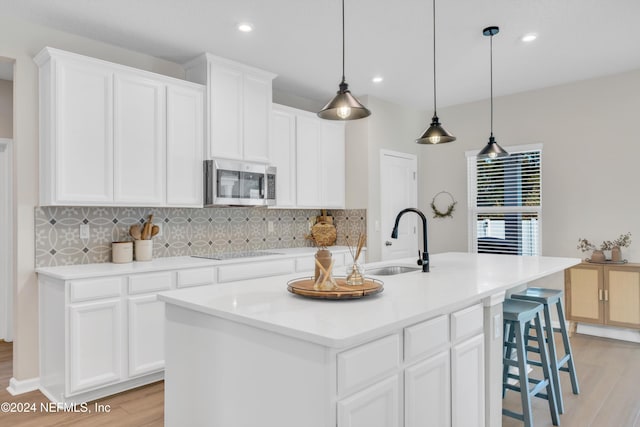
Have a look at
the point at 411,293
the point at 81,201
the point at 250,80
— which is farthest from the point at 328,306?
the point at 250,80

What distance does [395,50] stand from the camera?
3793 mm

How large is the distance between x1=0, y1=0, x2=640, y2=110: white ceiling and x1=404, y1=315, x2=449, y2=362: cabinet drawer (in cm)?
222

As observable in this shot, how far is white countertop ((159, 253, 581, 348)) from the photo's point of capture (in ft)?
4.65

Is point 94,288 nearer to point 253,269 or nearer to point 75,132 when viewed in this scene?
point 75,132

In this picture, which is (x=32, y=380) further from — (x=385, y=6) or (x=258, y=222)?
(x=385, y=6)

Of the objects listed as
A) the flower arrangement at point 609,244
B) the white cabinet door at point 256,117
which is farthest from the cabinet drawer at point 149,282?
the flower arrangement at point 609,244

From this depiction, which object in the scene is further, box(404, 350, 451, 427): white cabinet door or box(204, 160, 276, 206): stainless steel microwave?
box(204, 160, 276, 206): stainless steel microwave

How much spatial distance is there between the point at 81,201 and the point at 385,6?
2.55 m

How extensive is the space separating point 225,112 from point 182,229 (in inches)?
45.2

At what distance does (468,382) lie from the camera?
2037 mm

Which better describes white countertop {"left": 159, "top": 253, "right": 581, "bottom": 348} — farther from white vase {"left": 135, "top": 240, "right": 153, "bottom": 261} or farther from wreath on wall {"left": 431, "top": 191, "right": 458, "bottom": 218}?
wreath on wall {"left": 431, "top": 191, "right": 458, "bottom": 218}

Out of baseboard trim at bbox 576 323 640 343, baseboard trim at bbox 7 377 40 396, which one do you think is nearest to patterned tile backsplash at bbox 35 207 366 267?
baseboard trim at bbox 7 377 40 396

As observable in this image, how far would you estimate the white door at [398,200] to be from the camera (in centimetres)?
535

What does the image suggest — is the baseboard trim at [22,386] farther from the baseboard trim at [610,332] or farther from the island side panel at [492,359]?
the baseboard trim at [610,332]
